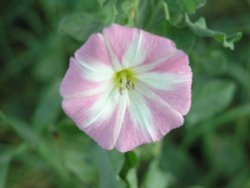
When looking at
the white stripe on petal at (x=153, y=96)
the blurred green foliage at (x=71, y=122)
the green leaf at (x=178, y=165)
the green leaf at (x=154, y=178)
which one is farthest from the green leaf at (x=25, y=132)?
the white stripe on petal at (x=153, y=96)

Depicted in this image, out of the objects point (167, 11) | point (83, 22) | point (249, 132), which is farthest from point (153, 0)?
point (249, 132)

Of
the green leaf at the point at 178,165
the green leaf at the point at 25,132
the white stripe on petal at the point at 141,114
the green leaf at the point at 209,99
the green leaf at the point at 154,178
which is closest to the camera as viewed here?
the white stripe on petal at the point at 141,114

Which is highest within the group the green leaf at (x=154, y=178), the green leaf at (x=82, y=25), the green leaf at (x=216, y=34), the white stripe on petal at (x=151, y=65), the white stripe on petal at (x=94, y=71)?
the white stripe on petal at (x=94, y=71)

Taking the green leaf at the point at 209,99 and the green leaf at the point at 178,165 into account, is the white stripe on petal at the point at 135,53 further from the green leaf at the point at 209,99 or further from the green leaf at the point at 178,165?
the green leaf at the point at 178,165

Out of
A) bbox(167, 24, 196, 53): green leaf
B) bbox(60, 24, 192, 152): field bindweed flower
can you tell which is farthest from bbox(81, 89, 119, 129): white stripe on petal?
bbox(167, 24, 196, 53): green leaf

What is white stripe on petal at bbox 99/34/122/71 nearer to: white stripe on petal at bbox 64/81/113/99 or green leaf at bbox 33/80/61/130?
white stripe on petal at bbox 64/81/113/99

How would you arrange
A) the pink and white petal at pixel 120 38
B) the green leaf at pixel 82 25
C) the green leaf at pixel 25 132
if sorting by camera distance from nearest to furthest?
the pink and white petal at pixel 120 38
the green leaf at pixel 82 25
the green leaf at pixel 25 132
